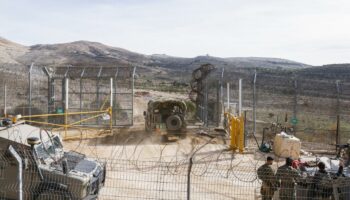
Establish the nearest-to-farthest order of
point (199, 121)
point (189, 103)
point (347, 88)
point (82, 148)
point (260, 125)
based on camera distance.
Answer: point (82, 148) → point (347, 88) → point (260, 125) → point (199, 121) → point (189, 103)

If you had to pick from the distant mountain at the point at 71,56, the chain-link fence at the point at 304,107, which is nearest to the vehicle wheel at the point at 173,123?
the chain-link fence at the point at 304,107

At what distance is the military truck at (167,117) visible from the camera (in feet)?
62.3

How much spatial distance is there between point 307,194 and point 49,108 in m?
17.6

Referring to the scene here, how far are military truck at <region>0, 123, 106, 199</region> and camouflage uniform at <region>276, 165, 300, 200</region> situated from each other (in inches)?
148

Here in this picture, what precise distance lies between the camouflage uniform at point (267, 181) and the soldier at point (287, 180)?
14cm

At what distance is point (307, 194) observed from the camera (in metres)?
8.77

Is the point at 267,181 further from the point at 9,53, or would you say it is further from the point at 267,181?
the point at 9,53

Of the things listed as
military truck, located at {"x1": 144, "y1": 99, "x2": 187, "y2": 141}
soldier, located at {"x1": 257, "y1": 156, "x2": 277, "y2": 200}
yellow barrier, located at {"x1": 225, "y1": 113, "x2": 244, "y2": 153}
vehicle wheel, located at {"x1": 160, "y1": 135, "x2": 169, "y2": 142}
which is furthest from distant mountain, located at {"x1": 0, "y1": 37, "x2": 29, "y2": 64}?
soldier, located at {"x1": 257, "y1": 156, "x2": 277, "y2": 200}

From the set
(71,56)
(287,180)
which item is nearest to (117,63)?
(71,56)

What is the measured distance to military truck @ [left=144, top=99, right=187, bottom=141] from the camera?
62.3ft

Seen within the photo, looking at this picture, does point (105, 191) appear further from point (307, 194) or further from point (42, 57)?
point (42, 57)

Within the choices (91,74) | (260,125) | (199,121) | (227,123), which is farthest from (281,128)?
(91,74)

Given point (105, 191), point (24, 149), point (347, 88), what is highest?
point (347, 88)

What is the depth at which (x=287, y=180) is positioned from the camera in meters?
9.09
